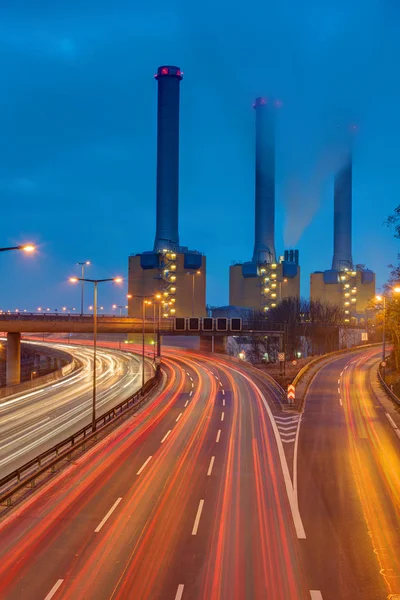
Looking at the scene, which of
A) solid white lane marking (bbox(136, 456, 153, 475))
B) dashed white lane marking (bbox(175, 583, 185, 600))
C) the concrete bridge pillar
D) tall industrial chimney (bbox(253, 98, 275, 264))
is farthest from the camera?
tall industrial chimney (bbox(253, 98, 275, 264))

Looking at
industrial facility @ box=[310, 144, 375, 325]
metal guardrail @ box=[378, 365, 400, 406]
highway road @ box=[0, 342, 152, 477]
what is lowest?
highway road @ box=[0, 342, 152, 477]

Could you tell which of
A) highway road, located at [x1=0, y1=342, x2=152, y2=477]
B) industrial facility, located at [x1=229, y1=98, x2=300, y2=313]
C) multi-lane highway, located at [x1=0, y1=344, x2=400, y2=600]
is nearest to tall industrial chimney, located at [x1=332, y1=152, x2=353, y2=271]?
industrial facility, located at [x1=229, y1=98, x2=300, y2=313]

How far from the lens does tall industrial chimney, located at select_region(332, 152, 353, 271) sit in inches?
6078

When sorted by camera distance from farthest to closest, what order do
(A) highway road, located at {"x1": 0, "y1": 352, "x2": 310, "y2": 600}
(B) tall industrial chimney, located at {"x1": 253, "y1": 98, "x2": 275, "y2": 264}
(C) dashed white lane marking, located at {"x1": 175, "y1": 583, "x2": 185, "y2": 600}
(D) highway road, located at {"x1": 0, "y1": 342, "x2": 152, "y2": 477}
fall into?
1. (B) tall industrial chimney, located at {"x1": 253, "y1": 98, "x2": 275, "y2": 264}
2. (D) highway road, located at {"x1": 0, "y1": 342, "x2": 152, "y2": 477}
3. (A) highway road, located at {"x1": 0, "y1": 352, "x2": 310, "y2": 600}
4. (C) dashed white lane marking, located at {"x1": 175, "y1": 583, "x2": 185, "y2": 600}

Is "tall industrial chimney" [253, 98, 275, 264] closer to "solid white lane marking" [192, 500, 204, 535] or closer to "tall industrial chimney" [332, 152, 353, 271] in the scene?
"tall industrial chimney" [332, 152, 353, 271]

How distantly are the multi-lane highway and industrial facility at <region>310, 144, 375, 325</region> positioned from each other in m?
129

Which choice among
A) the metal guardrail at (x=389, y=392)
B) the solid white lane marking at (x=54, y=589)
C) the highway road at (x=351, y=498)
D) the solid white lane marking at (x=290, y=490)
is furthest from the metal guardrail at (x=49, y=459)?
the metal guardrail at (x=389, y=392)

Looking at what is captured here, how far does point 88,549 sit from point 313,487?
9.91 meters

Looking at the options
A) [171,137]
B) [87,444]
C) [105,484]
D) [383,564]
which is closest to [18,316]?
[87,444]

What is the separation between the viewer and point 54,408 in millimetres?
46469

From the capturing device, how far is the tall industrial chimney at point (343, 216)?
15438 cm

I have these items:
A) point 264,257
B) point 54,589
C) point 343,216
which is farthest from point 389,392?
point 343,216

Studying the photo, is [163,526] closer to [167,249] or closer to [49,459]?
[49,459]

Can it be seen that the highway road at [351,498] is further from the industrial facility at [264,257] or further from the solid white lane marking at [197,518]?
the industrial facility at [264,257]
